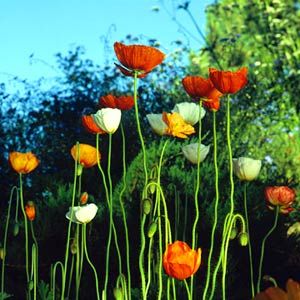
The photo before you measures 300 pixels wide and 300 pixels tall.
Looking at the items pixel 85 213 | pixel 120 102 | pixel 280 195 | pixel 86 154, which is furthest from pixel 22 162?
pixel 280 195

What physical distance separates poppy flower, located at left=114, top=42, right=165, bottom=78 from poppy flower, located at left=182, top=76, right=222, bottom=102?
0.15 meters

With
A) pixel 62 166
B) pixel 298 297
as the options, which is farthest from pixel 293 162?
pixel 298 297

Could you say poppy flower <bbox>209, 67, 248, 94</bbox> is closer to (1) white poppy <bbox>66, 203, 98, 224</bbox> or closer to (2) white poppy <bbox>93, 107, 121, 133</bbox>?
(2) white poppy <bbox>93, 107, 121, 133</bbox>

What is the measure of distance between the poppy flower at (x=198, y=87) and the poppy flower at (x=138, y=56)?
0.15 m

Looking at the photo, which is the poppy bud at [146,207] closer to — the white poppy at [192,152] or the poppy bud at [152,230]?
the poppy bud at [152,230]

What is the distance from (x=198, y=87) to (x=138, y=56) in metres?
0.25

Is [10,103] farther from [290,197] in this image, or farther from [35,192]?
[290,197]

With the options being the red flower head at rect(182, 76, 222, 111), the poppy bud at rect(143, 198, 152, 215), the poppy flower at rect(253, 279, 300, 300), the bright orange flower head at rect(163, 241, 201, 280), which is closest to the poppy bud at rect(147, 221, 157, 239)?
the poppy bud at rect(143, 198, 152, 215)

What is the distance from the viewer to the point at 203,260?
13.5ft

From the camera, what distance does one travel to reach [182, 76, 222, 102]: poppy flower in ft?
8.77

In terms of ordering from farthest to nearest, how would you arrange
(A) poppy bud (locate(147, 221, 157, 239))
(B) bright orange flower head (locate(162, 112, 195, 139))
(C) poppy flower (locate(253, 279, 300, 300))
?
(B) bright orange flower head (locate(162, 112, 195, 139))
(A) poppy bud (locate(147, 221, 157, 239))
(C) poppy flower (locate(253, 279, 300, 300))

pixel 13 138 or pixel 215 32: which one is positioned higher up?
pixel 215 32

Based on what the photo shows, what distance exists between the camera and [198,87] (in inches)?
106

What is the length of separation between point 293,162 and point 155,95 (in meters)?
1.66
